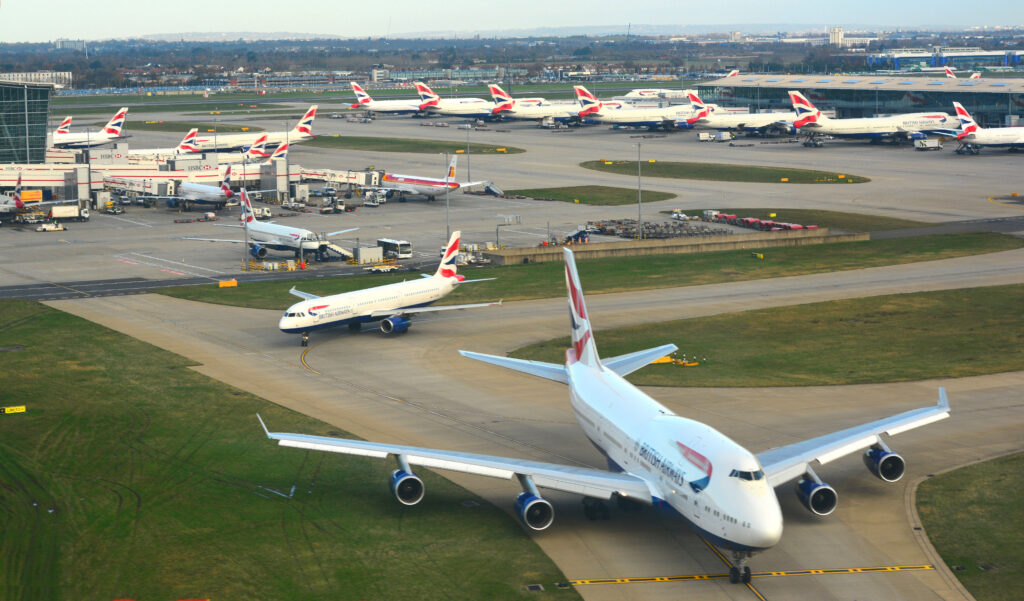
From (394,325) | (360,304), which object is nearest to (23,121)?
(360,304)

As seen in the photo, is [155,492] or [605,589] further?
[155,492]

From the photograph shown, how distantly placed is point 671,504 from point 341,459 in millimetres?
18671

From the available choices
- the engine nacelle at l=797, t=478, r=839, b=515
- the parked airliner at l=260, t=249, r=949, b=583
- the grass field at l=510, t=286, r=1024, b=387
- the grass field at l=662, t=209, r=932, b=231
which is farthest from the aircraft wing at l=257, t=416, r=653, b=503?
the grass field at l=662, t=209, r=932, b=231

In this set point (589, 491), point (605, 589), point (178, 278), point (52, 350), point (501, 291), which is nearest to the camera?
point (605, 589)

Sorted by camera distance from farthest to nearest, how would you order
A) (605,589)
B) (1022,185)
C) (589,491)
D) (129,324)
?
(1022,185)
(129,324)
(589,491)
(605,589)

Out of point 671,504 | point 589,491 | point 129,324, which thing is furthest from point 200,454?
point 129,324

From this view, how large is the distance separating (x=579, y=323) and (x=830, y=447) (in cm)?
1235

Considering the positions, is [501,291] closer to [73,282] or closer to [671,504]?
[73,282]

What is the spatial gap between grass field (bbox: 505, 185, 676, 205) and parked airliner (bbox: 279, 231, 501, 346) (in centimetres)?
6584

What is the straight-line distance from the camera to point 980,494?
149 ft

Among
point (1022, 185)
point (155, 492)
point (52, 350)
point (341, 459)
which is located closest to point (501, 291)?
point (52, 350)

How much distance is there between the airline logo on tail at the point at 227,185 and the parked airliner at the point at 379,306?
69012 millimetres

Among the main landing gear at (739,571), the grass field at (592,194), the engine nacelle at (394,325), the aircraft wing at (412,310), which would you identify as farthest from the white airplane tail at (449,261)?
the grass field at (592,194)

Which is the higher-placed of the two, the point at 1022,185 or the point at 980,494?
the point at 1022,185
